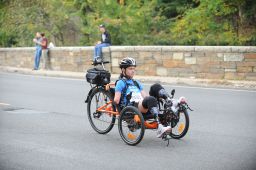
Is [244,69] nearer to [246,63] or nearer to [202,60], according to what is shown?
[246,63]

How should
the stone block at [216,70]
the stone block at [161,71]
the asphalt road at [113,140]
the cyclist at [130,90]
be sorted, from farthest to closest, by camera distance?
1. the stone block at [161,71]
2. the stone block at [216,70]
3. the cyclist at [130,90]
4. the asphalt road at [113,140]

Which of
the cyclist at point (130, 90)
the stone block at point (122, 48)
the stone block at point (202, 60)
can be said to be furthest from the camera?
the stone block at point (122, 48)

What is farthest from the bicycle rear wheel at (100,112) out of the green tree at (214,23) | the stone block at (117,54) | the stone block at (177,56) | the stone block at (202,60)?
the green tree at (214,23)

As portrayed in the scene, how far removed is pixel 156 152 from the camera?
25.8ft

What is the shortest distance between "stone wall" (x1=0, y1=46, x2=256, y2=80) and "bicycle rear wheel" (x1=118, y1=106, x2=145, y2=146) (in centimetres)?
846

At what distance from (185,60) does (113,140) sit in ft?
30.0

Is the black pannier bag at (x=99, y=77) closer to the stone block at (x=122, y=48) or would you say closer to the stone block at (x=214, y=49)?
the stone block at (x=214, y=49)

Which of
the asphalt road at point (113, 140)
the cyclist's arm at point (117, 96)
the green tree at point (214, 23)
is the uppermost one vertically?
the green tree at point (214, 23)

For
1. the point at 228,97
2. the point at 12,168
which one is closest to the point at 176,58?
the point at 228,97

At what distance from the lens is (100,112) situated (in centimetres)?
929

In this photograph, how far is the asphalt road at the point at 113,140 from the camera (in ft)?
23.9

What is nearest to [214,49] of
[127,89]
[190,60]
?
[190,60]

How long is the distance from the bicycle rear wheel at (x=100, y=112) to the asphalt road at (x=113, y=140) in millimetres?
153

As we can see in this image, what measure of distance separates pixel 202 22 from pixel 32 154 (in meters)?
18.4
